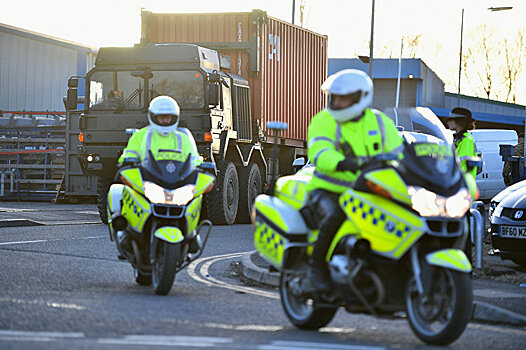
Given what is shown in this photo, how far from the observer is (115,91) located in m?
18.6

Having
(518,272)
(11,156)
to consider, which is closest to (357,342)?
(518,272)

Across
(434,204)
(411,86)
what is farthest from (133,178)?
(411,86)

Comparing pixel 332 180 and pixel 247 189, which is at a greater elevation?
pixel 332 180

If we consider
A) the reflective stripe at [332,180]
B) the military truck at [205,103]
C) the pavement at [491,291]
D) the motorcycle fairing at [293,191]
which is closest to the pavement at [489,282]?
the pavement at [491,291]

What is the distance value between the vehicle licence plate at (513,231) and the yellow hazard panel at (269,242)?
5.45 meters

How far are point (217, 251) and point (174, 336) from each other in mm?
7481

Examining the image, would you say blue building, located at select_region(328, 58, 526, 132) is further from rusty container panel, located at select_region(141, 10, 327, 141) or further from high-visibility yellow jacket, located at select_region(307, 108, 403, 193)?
high-visibility yellow jacket, located at select_region(307, 108, 403, 193)

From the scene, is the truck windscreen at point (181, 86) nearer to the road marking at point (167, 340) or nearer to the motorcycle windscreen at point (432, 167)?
the road marking at point (167, 340)

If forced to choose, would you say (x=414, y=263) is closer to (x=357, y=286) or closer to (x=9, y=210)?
(x=357, y=286)

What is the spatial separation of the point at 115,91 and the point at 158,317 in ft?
36.8

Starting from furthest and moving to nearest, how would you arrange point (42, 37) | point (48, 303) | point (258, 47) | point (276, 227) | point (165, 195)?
point (42, 37) → point (258, 47) → point (165, 195) → point (48, 303) → point (276, 227)

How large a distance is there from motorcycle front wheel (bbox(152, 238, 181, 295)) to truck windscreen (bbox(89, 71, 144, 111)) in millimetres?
9204

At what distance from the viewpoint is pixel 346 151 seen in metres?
7.16

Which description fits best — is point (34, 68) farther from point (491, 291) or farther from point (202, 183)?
point (491, 291)
